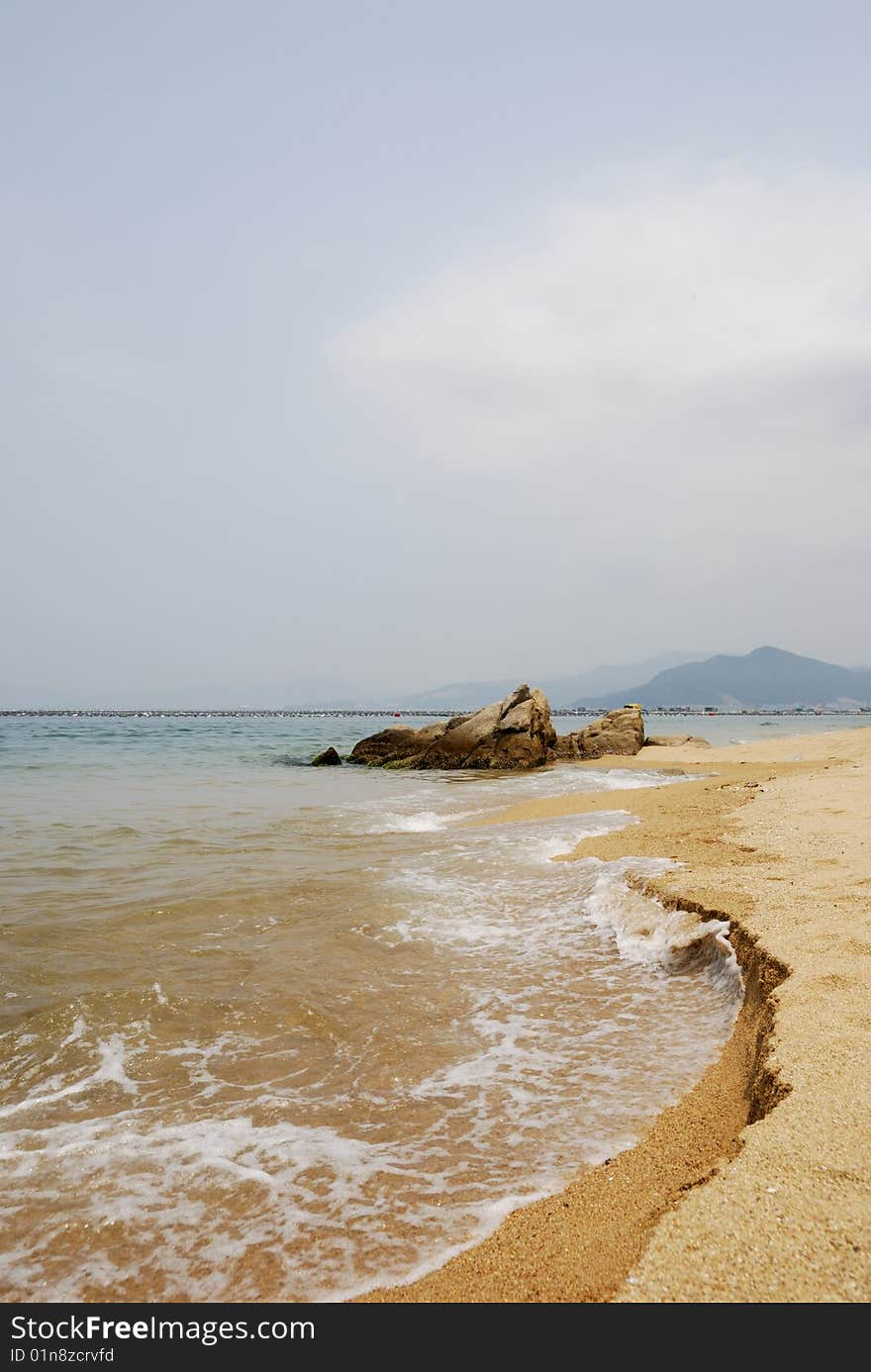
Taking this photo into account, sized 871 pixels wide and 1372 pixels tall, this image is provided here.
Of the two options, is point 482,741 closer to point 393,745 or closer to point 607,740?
point 393,745

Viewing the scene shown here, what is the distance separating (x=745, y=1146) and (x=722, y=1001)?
2.27 meters

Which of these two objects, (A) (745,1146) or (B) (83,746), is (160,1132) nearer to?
(A) (745,1146)

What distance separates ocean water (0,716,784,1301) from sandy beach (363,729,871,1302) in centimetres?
24

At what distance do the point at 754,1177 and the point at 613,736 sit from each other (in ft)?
96.7

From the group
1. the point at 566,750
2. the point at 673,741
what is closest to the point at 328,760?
the point at 566,750

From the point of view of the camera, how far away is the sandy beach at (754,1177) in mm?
2109

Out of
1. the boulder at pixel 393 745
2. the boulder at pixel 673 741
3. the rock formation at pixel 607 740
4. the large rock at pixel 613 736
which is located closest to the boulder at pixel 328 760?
the boulder at pixel 393 745

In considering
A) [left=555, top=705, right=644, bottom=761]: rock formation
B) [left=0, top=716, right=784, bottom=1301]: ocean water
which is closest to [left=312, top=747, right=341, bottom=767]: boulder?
[left=555, top=705, right=644, bottom=761]: rock formation

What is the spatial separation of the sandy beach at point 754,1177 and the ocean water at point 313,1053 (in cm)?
24

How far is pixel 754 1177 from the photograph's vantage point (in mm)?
2496

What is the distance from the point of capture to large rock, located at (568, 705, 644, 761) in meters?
30.7
